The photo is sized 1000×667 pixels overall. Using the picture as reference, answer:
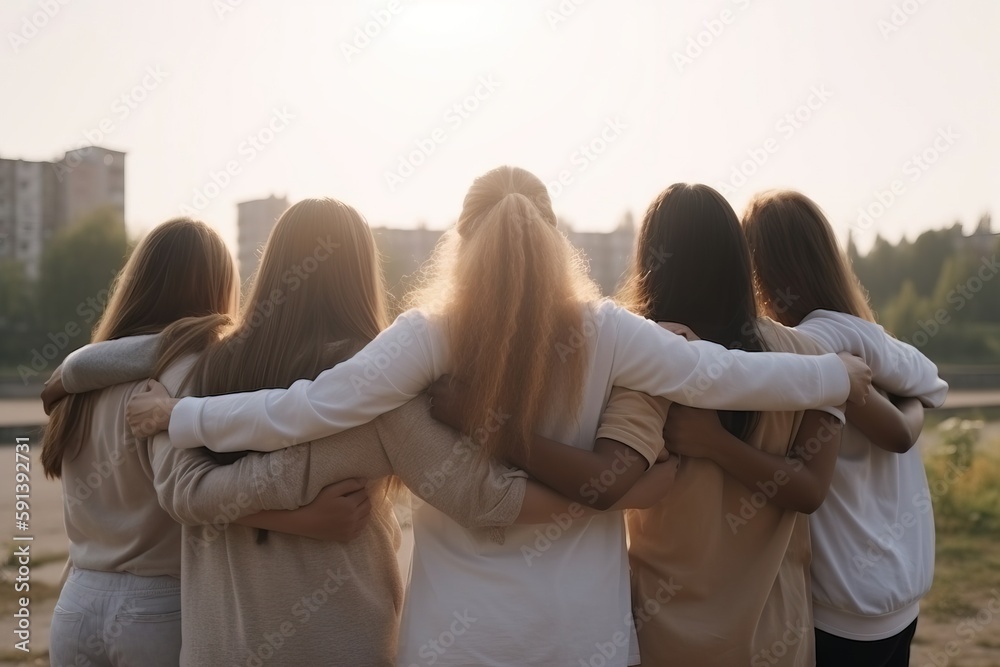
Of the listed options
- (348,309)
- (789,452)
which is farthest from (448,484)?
(789,452)

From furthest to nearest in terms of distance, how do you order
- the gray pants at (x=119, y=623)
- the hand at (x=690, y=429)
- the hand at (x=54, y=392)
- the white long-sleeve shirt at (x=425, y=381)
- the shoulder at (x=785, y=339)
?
the hand at (x=54, y=392) → the gray pants at (x=119, y=623) → the shoulder at (x=785, y=339) → the hand at (x=690, y=429) → the white long-sleeve shirt at (x=425, y=381)

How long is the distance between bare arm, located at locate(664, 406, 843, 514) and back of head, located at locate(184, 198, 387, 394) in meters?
0.84

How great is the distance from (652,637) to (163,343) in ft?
5.02

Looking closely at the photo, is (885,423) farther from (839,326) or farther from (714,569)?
(714,569)

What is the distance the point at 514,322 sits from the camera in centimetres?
187

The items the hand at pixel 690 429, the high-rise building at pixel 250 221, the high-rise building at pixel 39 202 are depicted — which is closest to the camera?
the hand at pixel 690 429

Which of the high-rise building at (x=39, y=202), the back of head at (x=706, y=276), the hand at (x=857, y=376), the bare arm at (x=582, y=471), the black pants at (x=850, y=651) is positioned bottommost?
the high-rise building at (x=39, y=202)

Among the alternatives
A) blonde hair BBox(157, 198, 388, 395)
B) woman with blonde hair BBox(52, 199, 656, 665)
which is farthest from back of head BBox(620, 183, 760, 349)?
blonde hair BBox(157, 198, 388, 395)

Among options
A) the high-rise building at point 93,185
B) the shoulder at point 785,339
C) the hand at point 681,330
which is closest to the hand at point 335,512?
the hand at point 681,330

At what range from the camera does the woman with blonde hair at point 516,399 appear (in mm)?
1856

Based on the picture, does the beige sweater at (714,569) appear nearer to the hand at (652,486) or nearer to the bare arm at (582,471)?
the hand at (652,486)

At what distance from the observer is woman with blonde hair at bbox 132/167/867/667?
186cm

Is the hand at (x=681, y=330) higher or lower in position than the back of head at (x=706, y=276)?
lower

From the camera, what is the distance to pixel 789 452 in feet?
7.02
